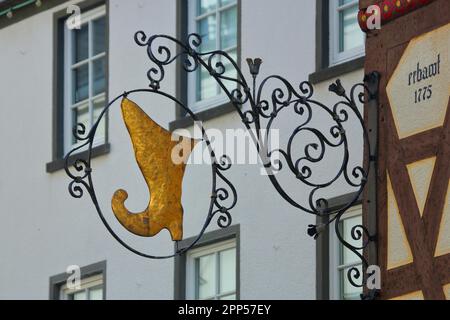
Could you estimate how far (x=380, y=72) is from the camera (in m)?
16.0

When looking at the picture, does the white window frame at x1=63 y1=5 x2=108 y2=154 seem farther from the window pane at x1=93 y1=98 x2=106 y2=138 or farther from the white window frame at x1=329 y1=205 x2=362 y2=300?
the white window frame at x1=329 y1=205 x2=362 y2=300

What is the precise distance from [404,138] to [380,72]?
0.52 m

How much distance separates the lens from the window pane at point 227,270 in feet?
71.4

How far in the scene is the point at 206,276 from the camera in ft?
72.8

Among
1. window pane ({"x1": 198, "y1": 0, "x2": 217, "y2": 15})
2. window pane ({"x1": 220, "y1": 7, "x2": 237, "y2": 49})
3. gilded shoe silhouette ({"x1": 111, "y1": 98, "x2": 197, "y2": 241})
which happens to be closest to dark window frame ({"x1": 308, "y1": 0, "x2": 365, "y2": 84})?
window pane ({"x1": 220, "y1": 7, "x2": 237, "y2": 49})

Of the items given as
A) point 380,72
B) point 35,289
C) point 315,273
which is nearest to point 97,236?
point 35,289

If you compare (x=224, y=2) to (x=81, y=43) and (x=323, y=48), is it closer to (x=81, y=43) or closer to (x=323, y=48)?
(x=323, y=48)

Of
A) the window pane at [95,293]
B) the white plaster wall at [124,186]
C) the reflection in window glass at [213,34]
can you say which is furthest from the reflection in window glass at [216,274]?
the window pane at [95,293]

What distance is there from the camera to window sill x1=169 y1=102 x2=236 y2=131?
21811mm

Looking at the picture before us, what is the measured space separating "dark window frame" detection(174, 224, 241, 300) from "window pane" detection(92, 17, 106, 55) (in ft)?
9.15

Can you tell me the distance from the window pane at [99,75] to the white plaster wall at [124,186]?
315mm

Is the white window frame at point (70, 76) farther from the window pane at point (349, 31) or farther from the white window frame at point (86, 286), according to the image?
the window pane at point (349, 31)

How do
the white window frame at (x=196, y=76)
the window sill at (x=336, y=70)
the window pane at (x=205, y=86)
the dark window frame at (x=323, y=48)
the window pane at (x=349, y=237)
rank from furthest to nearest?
the window pane at (x=205, y=86) < the white window frame at (x=196, y=76) < the dark window frame at (x=323, y=48) < the window pane at (x=349, y=237) < the window sill at (x=336, y=70)

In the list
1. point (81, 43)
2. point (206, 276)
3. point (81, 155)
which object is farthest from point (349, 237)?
point (81, 43)
